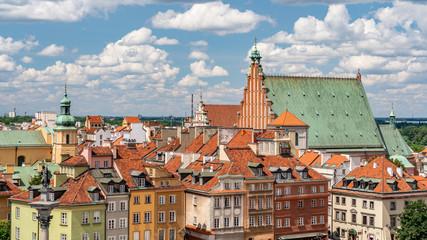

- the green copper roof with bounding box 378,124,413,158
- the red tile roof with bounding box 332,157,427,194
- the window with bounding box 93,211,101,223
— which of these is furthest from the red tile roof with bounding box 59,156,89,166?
the green copper roof with bounding box 378,124,413,158

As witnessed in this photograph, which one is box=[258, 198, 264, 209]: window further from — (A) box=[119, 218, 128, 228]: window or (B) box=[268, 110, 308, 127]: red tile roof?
(B) box=[268, 110, 308, 127]: red tile roof

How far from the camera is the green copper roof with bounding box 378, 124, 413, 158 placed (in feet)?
508

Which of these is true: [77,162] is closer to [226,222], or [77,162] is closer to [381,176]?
[226,222]

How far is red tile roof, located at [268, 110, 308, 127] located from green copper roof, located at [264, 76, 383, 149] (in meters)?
7.59

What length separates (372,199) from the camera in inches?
3937

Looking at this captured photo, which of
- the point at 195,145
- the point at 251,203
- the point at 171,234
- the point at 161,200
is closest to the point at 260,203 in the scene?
the point at 251,203

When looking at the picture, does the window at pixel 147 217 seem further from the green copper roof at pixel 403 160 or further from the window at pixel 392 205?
the green copper roof at pixel 403 160

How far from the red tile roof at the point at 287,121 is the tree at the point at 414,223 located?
3926cm

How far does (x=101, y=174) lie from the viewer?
8675 centimetres

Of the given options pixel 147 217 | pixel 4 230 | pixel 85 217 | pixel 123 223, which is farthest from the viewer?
pixel 4 230

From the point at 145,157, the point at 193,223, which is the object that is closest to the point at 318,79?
the point at 145,157

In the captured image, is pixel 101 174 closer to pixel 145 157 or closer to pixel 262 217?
pixel 262 217

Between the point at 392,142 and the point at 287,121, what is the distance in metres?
37.1

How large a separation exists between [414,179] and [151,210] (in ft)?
141
